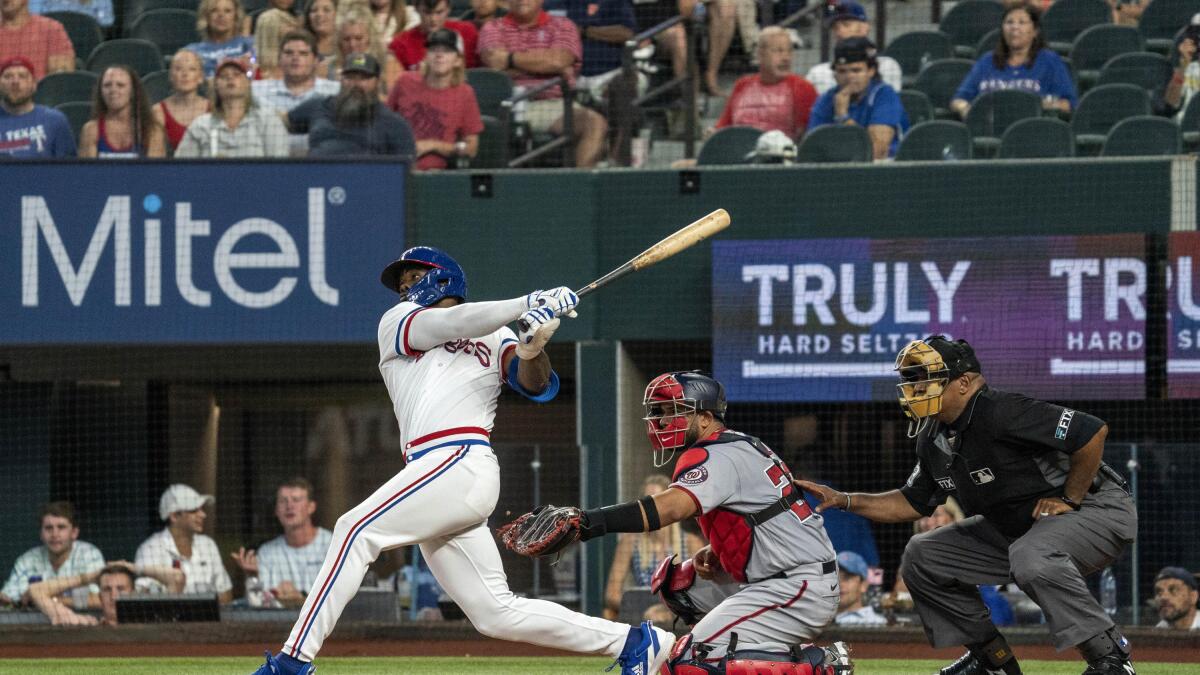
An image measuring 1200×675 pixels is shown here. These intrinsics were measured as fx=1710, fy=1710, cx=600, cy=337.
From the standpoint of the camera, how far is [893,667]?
8930 millimetres

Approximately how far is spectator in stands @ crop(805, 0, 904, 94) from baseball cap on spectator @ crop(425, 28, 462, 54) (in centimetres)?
244

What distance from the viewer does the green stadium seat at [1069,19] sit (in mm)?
12741

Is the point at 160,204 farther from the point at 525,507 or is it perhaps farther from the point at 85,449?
the point at 525,507

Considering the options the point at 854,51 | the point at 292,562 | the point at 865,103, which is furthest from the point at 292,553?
the point at 854,51

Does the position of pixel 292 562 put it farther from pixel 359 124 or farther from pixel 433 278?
pixel 433 278

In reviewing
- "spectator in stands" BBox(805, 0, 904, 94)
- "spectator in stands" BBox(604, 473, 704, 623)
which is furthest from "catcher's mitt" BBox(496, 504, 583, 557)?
"spectator in stands" BBox(805, 0, 904, 94)

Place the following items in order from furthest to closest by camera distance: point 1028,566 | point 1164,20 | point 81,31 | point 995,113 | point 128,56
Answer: point 81,31, point 128,56, point 1164,20, point 995,113, point 1028,566

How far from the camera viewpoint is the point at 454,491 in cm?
620

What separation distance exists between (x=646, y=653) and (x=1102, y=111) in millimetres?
6780

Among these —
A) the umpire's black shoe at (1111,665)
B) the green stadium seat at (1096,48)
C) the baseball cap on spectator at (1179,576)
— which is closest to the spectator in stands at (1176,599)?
the baseball cap on spectator at (1179,576)

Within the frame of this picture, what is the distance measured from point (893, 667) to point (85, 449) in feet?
21.8

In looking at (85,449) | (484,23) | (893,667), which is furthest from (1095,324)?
(85,449)

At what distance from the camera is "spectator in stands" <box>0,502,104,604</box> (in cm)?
1130

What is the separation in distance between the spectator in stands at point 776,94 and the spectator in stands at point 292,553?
3.85m
